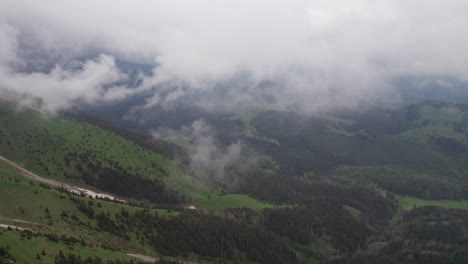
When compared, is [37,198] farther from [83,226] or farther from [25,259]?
[25,259]

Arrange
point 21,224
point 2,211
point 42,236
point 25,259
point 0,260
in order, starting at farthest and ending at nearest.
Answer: point 2,211 → point 21,224 → point 42,236 → point 25,259 → point 0,260

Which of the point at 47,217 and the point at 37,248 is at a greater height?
the point at 47,217

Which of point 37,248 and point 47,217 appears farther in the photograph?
point 47,217

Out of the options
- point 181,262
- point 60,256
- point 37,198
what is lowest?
point 181,262

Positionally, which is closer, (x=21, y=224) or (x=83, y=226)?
(x=21, y=224)

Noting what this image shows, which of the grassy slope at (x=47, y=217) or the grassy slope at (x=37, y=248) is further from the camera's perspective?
the grassy slope at (x=47, y=217)

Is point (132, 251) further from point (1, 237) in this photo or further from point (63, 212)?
point (1, 237)

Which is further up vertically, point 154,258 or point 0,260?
point 0,260

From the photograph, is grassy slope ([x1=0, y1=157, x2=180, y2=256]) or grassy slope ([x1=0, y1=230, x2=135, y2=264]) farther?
grassy slope ([x1=0, y1=157, x2=180, y2=256])

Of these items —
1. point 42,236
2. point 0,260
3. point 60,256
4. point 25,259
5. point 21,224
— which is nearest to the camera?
point 0,260

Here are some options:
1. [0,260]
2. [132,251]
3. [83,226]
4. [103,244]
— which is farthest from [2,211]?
[0,260]
